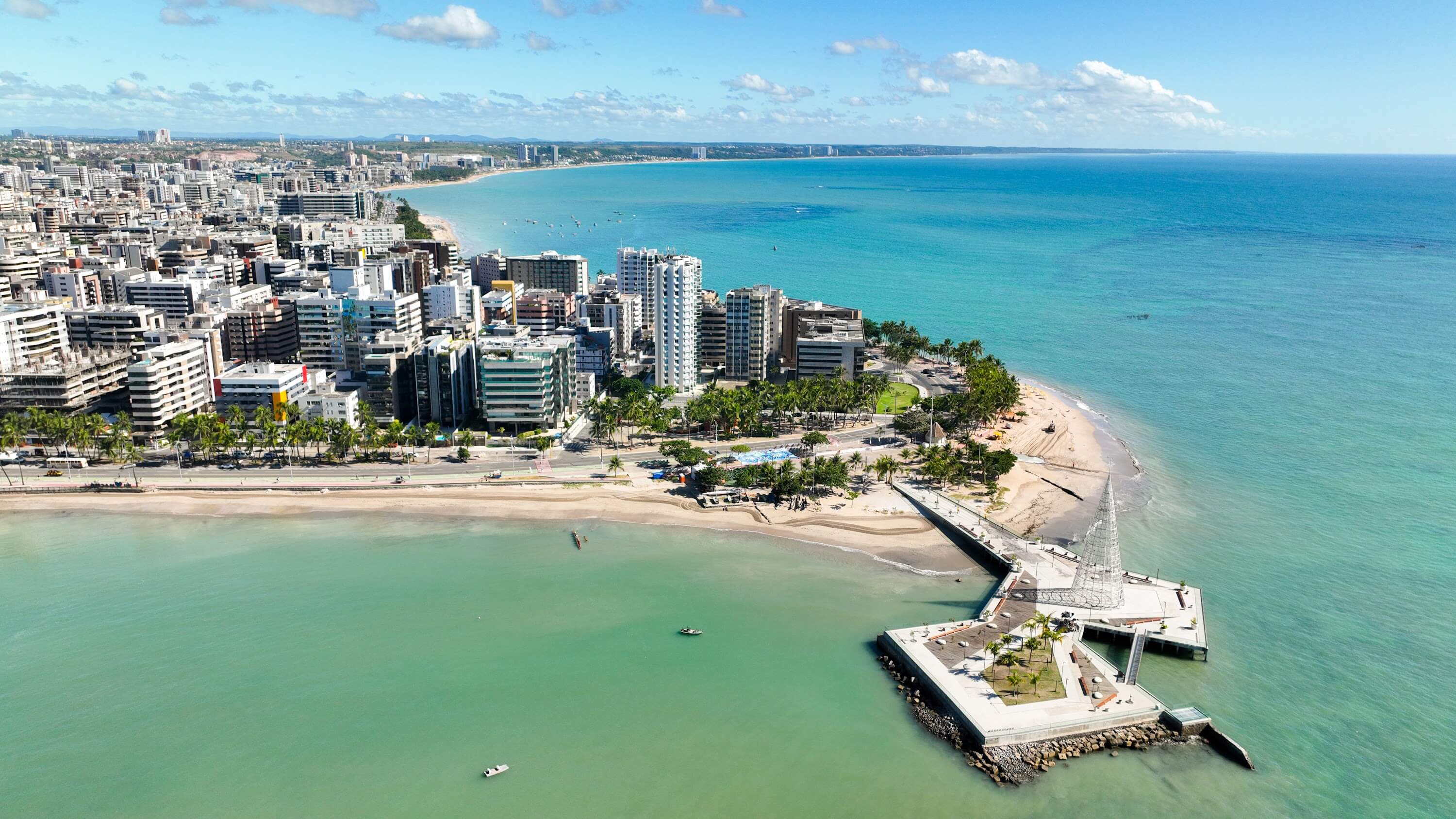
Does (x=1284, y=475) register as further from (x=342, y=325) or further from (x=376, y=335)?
(x=342, y=325)

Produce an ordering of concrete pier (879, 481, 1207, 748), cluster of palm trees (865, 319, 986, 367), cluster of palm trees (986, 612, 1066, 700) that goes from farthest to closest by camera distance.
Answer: cluster of palm trees (865, 319, 986, 367) < cluster of palm trees (986, 612, 1066, 700) < concrete pier (879, 481, 1207, 748)

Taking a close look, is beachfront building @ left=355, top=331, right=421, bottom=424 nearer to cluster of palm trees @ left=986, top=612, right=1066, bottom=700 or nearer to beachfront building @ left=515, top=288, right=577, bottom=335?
beachfront building @ left=515, top=288, right=577, bottom=335

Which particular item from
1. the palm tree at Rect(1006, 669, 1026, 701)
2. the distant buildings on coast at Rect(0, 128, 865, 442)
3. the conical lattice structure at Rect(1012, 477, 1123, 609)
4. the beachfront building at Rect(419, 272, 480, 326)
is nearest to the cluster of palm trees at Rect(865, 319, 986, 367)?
the distant buildings on coast at Rect(0, 128, 865, 442)

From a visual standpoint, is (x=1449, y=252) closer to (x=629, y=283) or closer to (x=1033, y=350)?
(x=1033, y=350)

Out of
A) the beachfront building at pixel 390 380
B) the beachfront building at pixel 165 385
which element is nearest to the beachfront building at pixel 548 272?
the beachfront building at pixel 390 380

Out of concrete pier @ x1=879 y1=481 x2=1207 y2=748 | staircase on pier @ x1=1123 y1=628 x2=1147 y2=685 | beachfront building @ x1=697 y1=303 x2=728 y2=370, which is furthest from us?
beachfront building @ x1=697 y1=303 x2=728 y2=370

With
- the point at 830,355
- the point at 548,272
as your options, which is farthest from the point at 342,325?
the point at 830,355

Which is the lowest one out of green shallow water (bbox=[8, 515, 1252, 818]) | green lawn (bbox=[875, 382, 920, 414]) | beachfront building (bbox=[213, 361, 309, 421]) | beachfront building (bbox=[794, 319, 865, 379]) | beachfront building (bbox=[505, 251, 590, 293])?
green shallow water (bbox=[8, 515, 1252, 818])
